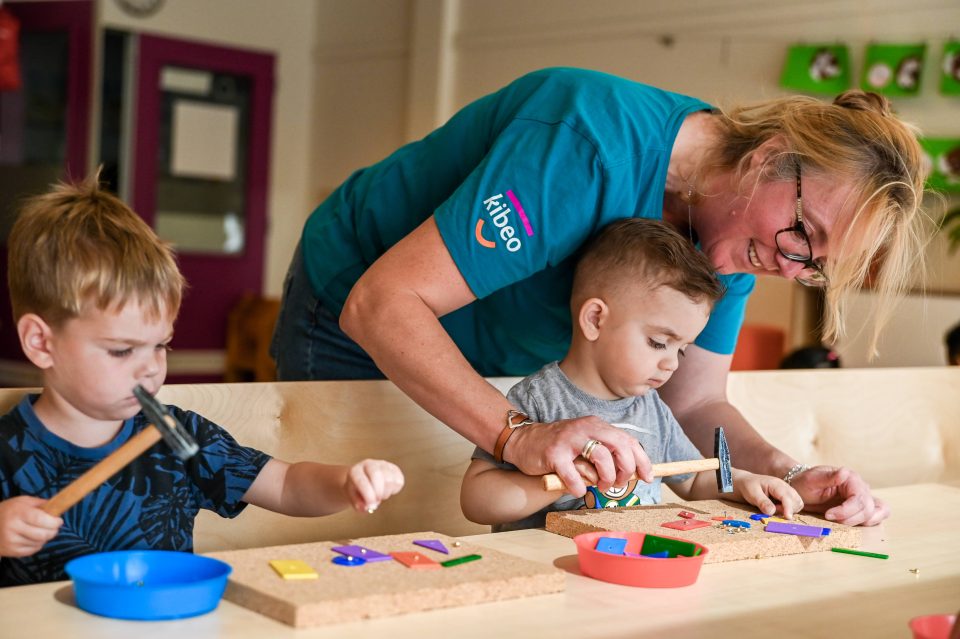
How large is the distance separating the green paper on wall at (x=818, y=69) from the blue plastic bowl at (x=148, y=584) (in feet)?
15.5

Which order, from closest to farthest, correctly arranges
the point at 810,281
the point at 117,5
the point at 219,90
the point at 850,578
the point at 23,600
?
the point at 23,600 → the point at 850,578 → the point at 810,281 → the point at 117,5 → the point at 219,90

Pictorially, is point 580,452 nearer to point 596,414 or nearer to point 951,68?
point 596,414

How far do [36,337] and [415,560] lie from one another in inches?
19.7

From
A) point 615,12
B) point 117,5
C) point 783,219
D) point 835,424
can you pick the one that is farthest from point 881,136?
point 117,5

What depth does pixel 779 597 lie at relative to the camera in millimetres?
1218

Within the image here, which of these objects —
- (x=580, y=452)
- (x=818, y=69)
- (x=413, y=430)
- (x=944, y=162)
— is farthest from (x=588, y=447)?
(x=818, y=69)

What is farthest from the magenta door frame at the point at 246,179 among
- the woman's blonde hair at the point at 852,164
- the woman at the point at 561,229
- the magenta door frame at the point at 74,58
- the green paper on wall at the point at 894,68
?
the woman's blonde hair at the point at 852,164

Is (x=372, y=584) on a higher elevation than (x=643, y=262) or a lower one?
lower

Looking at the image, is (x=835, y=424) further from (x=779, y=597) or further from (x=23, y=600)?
(x=23, y=600)

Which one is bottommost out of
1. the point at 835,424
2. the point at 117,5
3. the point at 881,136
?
the point at 835,424

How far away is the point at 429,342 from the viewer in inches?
57.8

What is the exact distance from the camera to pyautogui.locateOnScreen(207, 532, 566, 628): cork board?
1005 millimetres

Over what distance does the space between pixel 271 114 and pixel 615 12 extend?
2.64 metres

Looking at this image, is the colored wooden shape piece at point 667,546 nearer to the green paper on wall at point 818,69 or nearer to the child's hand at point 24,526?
the child's hand at point 24,526
